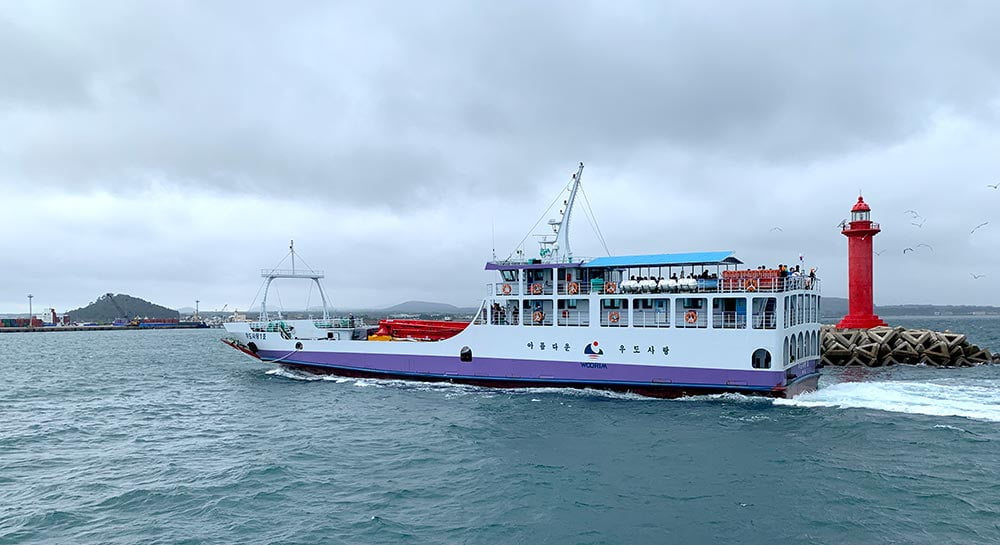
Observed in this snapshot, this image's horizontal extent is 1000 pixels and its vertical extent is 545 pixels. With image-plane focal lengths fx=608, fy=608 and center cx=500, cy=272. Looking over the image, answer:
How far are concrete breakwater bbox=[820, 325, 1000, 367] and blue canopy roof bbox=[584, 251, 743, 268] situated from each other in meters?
17.1

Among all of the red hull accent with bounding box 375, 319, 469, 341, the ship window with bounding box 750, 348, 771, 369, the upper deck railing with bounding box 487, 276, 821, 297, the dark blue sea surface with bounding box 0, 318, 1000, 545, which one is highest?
the upper deck railing with bounding box 487, 276, 821, 297

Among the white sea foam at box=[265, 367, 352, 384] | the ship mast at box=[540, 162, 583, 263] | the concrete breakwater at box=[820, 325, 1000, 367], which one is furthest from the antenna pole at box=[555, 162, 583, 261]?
the concrete breakwater at box=[820, 325, 1000, 367]

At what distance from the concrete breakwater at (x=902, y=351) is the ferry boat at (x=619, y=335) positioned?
12.4 meters

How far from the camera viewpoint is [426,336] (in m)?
32.3

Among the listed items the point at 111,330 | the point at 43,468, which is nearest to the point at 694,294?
the point at 43,468

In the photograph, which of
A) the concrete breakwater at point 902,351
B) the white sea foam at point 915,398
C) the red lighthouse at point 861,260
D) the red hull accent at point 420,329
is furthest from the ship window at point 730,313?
the red lighthouse at point 861,260

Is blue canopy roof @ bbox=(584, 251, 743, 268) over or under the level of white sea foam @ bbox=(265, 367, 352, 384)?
over

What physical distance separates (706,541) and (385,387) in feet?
64.8

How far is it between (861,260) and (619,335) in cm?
2415

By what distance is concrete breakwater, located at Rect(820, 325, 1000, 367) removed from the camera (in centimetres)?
3712

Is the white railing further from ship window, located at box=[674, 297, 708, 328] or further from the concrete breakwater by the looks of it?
the concrete breakwater

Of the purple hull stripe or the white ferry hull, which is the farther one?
the white ferry hull

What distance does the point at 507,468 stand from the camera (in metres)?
15.7

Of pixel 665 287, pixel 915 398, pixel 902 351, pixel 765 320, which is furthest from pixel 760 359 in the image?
pixel 902 351
